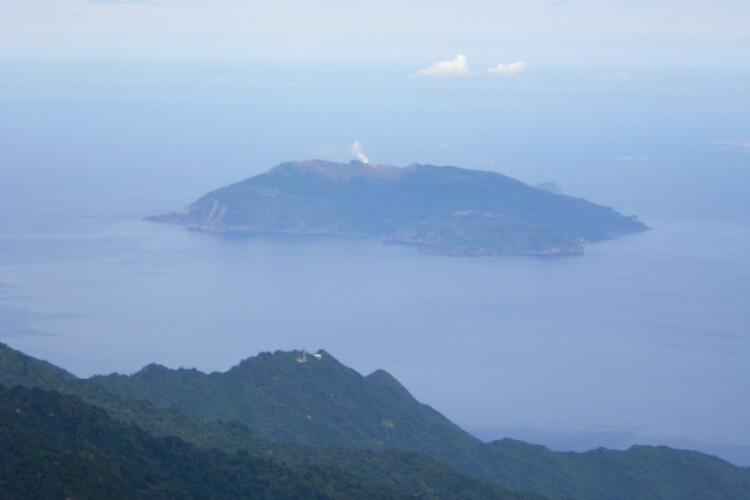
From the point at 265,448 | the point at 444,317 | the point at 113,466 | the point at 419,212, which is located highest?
the point at 419,212

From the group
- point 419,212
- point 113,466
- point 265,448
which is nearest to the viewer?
point 113,466

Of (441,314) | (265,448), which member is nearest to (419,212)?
(441,314)

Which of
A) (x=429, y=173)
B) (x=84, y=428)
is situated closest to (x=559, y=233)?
(x=429, y=173)

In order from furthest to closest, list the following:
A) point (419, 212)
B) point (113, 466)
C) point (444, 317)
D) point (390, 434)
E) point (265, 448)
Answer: point (419, 212), point (444, 317), point (390, 434), point (265, 448), point (113, 466)

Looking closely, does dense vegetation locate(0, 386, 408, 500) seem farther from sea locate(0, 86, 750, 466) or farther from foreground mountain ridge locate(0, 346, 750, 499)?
sea locate(0, 86, 750, 466)

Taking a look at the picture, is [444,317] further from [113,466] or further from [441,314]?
[113,466]

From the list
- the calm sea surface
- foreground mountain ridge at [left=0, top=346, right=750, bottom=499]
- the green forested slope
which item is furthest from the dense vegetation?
the calm sea surface
